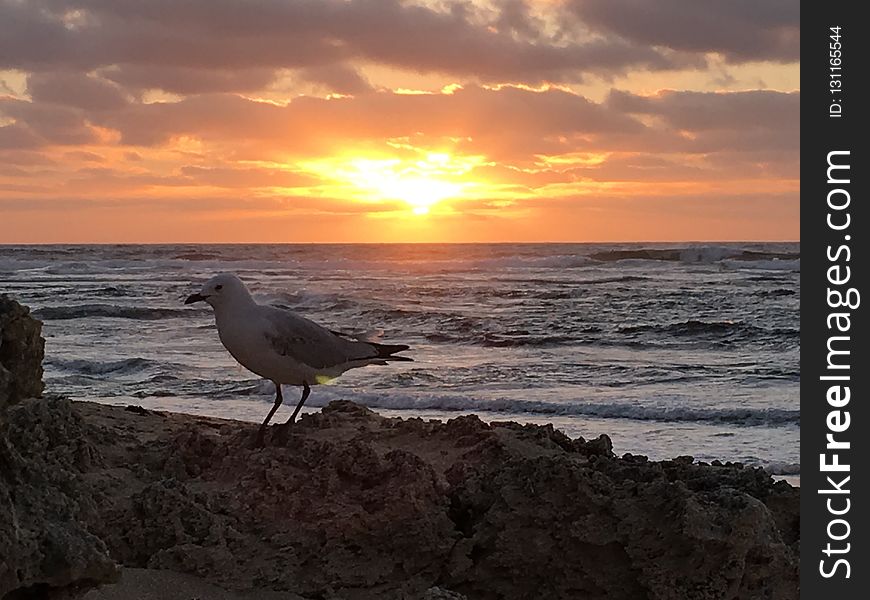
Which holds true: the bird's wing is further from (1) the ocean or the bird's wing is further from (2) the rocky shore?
(1) the ocean

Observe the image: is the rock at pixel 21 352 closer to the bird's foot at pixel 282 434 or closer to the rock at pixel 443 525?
the rock at pixel 443 525

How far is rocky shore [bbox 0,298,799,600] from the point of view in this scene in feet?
10.3

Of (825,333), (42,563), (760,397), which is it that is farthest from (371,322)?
(42,563)

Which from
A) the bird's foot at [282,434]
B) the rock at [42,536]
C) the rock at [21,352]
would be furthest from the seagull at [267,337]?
the rock at [42,536]

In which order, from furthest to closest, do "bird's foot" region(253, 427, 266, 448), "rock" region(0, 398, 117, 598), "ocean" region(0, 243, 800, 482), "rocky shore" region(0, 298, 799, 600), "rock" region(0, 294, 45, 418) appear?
1. "ocean" region(0, 243, 800, 482)
2. "bird's foot" region(253, 427, 266, 448)
3. "rocky shore" region(0, 298, 799, 600)
4. "rock" region(0, 294, 45, 418)
5. "rock" region(0, 398, 117, 598)

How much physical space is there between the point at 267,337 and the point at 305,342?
247mm

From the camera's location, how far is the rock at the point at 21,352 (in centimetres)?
294

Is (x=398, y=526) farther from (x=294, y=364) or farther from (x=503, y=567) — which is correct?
(x=294, y=364)

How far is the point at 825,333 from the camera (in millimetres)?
3943

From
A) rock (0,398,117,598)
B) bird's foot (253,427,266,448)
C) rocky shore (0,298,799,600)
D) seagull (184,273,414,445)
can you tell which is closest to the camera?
rock (0,398,117,598)

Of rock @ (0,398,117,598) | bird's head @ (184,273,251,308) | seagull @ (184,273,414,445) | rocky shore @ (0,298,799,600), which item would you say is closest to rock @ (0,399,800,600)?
rocky shore @ (0,298,799,600)

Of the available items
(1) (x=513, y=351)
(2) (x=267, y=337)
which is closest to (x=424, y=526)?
(2) (x=267, y=337)

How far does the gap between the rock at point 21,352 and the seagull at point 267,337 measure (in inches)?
59.2

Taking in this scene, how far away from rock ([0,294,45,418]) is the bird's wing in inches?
62.6
